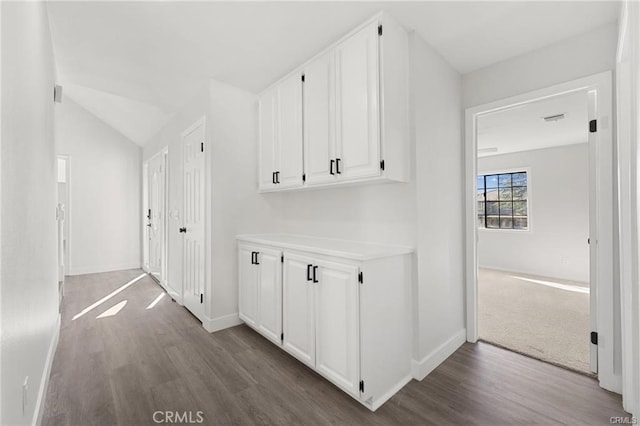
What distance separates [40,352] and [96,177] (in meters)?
4.73

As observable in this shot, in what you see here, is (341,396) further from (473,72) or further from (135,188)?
(135,188)

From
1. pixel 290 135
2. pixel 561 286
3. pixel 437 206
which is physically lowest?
pixel 561 286

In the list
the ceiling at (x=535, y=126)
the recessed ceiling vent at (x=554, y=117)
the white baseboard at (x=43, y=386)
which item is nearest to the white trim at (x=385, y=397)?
the white baseboard at (x=43, y=386)

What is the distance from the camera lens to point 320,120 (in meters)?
2.27

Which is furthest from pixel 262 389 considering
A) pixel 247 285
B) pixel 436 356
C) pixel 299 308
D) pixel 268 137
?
pixel 268 137

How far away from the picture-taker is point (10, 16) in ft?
3.67

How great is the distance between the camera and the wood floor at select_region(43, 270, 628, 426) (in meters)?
1.63

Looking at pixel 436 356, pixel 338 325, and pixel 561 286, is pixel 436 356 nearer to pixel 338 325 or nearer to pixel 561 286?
pixel 338 325

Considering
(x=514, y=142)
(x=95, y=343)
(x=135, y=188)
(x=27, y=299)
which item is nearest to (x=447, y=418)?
(x=27, y=299)

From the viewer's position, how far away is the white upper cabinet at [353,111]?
1872 millimetres

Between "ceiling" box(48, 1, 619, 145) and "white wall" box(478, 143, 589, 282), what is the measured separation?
4024 millimetres

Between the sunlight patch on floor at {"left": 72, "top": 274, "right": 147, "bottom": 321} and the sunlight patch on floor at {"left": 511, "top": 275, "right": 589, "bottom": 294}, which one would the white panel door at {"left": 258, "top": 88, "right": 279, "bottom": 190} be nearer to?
the sunlight patch on floor at {"left": 72, "top": 274, "right": 147, "bottom": 321}

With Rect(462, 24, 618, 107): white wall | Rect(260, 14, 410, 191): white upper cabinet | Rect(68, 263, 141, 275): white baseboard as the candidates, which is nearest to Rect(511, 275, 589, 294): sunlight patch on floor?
Rect(462, 24, 618, 107): white wall

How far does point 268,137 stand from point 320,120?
0.80m
